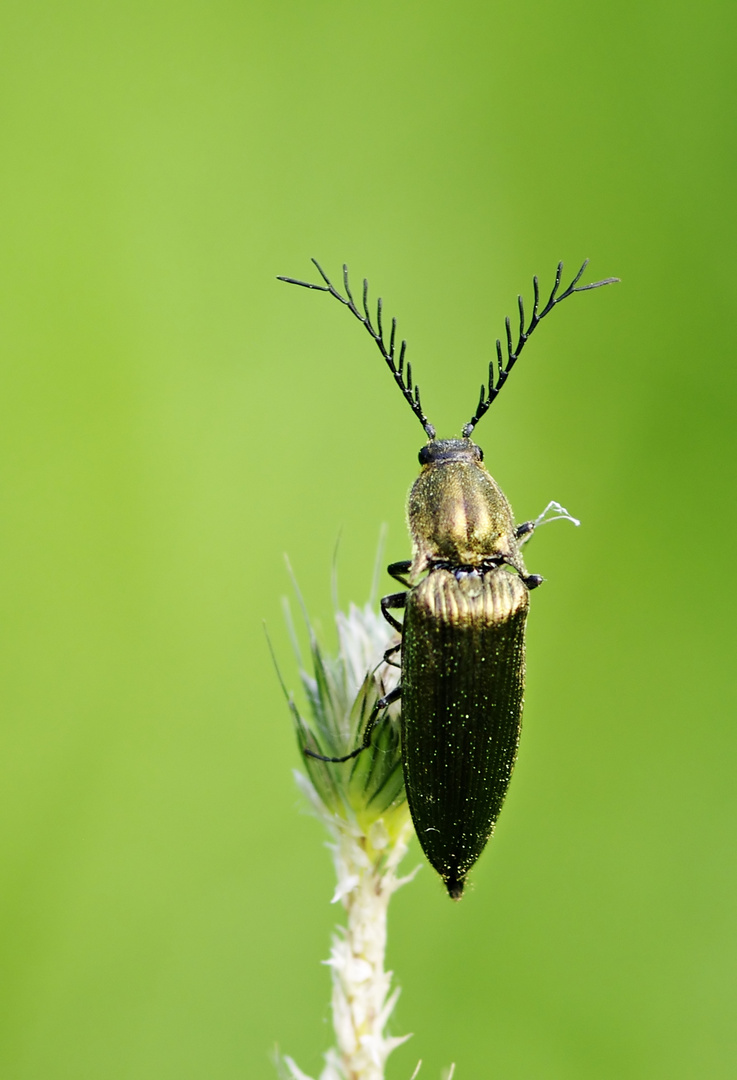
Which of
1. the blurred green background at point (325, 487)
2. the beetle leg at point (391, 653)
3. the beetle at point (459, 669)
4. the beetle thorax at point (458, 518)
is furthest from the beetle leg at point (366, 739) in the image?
the blurred green background at point (325, 487)

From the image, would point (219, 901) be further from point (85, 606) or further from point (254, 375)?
point (254, 375)

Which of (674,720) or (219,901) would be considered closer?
(219,901)

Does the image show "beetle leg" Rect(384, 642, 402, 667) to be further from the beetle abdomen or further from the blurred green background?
the blurred green background

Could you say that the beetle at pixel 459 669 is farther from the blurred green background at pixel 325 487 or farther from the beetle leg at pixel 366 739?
the blurred green background at pixel 325 487

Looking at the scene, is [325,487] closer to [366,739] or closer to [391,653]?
[391,653]

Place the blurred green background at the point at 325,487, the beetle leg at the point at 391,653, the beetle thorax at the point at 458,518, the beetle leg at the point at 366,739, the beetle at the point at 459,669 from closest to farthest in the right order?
the beetle leg at the point at 366,739, the beetle at the point at 459,669, the beetle leg at the point at 391,653, the beetle thorax at the point at 458,518, the blurred green background at the point at 325,487

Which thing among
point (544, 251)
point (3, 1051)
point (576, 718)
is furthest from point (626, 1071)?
point (544, 251)
